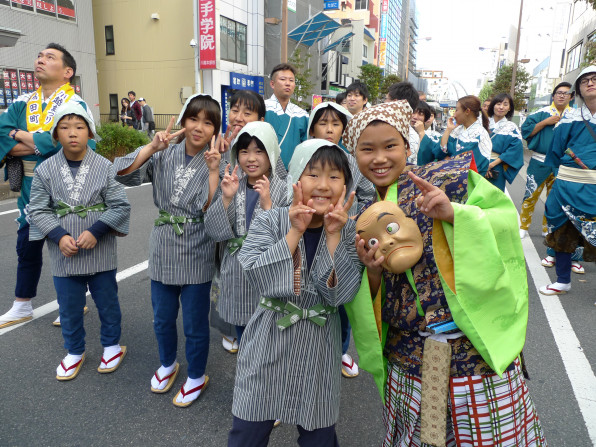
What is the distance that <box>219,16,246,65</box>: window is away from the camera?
20625 millimetres

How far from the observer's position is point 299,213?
1.62 metres

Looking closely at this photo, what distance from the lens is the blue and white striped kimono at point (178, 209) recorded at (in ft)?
8.70

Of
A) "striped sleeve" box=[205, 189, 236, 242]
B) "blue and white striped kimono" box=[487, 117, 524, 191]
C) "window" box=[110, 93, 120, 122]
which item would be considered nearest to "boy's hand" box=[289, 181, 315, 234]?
"striped sleeve" box=[205, 189, 236, 242]

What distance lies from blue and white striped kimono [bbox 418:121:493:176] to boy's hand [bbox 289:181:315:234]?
345 centimetres

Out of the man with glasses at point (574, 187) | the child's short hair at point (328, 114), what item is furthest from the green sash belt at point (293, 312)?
the man with glasses at point (574, 187)

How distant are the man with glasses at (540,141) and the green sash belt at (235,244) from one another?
15.4ft

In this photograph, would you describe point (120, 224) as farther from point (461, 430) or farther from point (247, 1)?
point (247, 1)

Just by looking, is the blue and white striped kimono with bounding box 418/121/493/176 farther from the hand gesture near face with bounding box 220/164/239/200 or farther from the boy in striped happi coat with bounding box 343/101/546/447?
the boy in striped happi coat with bounding box 343/101/546/447

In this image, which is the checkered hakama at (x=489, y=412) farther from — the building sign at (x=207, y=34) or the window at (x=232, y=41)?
the window at (x=232, y=41)

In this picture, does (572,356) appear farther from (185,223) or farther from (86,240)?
(86,240)

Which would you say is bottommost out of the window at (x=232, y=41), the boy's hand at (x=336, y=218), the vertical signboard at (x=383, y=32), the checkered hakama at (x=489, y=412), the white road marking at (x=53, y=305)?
the white road marking at (x=53, y=305)

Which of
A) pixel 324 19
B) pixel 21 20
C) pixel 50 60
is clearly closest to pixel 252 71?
pixel 324 19

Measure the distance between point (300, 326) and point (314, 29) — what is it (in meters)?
25.5

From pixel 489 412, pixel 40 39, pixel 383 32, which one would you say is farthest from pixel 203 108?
pixel 383 32
